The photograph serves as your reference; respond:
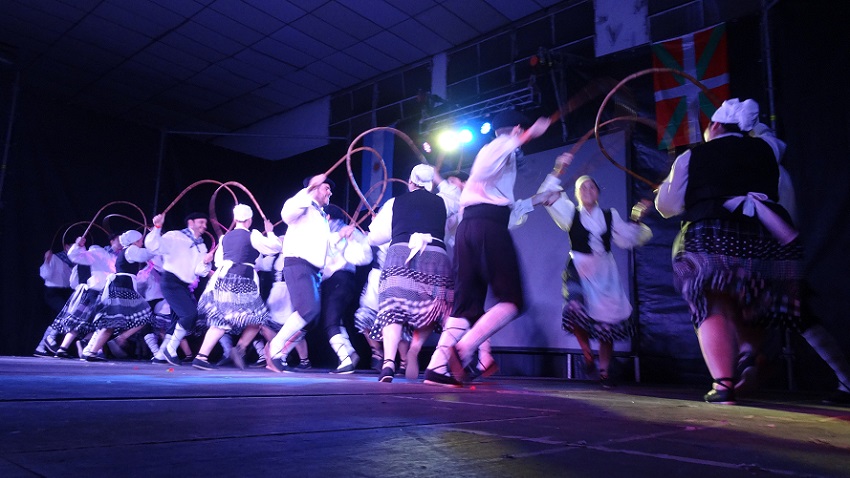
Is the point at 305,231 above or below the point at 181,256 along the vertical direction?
above

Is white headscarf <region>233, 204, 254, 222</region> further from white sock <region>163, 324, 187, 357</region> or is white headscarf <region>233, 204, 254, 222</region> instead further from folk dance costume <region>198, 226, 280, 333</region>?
white sock <region>163, 324, 187, 357</region>

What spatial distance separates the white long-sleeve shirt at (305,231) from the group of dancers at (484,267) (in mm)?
12

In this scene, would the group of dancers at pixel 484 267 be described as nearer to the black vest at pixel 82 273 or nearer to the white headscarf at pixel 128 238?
the white headscarf at pixel 128 238

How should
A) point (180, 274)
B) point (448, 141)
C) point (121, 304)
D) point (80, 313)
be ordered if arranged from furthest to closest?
point (80, 313)
point (448, 141)
point (121, 304)
point (180, 274)

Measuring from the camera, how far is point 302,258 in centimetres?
494

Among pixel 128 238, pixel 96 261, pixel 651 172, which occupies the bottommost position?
pixel 96 261

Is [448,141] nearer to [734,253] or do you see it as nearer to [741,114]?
[741,114]

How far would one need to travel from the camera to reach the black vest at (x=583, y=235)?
15.3 feet

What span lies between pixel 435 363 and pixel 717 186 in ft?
5.61

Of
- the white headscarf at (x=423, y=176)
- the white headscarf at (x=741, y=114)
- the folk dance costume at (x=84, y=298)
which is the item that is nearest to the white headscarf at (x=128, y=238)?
the folk dance costume at (x=84, y=298)

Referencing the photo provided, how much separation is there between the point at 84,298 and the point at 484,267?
641 centimetres

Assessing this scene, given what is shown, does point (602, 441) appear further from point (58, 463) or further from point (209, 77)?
point (209, 77)

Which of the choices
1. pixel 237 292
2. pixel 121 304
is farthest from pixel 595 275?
pixel 121 304

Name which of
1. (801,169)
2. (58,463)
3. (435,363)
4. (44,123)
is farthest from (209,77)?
(58,463)
